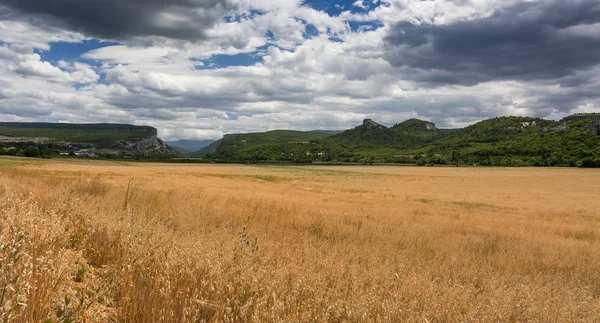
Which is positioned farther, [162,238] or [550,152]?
[550,152]

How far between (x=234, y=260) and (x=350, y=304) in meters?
1.72

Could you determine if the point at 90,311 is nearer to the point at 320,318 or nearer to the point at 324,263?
the point at 320,318

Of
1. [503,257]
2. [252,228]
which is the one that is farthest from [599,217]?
[252,228]

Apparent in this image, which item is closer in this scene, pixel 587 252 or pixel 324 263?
pixel 324 263

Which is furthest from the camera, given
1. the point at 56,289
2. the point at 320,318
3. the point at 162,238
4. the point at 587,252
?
the point at 587,252

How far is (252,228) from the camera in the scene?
31.3 feet

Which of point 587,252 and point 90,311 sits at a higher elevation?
point 90,311

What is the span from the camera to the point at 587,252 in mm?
11383

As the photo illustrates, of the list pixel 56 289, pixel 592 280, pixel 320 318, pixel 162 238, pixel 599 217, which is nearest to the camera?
pixel 56 289

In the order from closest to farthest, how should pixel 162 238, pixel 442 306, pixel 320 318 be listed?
pixel 320 318 < pixel 442 306 < pixel 162 238

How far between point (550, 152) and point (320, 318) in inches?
7420

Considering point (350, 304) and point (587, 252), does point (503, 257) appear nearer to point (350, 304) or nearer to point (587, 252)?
point (587, 252)

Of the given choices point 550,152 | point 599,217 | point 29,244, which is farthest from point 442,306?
point 550,152

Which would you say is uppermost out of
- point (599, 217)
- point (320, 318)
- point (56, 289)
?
point (56, 289)
